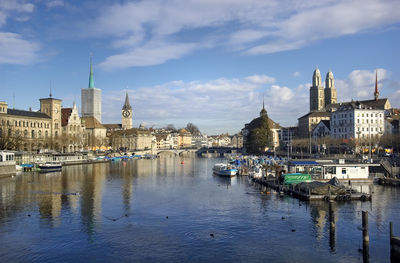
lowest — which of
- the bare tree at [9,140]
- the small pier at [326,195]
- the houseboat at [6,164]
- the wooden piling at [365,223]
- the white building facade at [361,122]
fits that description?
the small pier at [326,195]

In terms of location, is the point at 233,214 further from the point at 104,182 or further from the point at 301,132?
the point at 301,132

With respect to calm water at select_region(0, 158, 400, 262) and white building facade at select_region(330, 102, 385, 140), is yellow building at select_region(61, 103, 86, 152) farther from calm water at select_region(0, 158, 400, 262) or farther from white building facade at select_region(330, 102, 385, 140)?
white building facade at select_region(330, 102, 385, 140)

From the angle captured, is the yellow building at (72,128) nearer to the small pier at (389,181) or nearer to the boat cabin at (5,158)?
the boat cabin at (5,158)

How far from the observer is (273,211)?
38469 millimetres

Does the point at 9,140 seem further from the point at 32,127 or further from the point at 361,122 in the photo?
the point at 361,122

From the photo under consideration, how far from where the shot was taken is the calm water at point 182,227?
83.1ft

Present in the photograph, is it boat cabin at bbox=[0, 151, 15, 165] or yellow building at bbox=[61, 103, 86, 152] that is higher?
yellow building at bbox=[61, 103, 86, 152]

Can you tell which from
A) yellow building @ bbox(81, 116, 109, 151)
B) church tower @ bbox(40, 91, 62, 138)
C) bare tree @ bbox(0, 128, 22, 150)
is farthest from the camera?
yellow building @ bbox(81, 116, 109, 151)

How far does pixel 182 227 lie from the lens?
1261 inches

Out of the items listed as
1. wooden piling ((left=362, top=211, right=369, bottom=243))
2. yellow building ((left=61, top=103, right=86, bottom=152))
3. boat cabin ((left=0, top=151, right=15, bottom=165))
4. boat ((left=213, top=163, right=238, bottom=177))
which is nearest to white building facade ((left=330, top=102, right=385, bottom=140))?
boat ((left=213, top=163, right=238, bottom=177))

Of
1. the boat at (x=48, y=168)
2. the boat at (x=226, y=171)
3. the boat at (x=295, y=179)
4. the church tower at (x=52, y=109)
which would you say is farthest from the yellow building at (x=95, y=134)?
the boat at (x=295, y=179)

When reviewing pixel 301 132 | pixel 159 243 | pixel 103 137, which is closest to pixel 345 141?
pixel 301 132

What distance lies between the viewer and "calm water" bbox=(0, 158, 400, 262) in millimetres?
25328

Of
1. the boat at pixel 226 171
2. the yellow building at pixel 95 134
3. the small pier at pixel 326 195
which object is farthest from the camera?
the yellow building at pixel 95 134
